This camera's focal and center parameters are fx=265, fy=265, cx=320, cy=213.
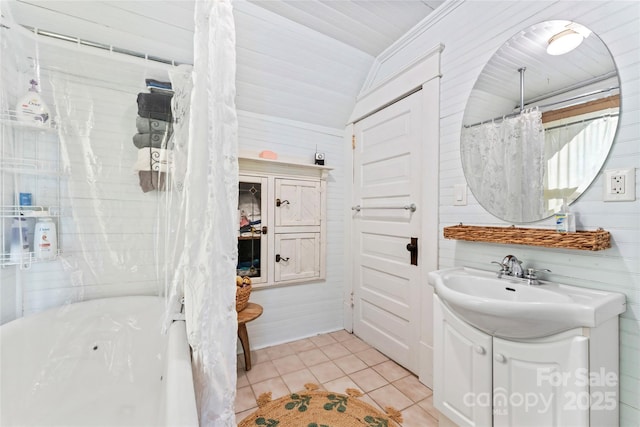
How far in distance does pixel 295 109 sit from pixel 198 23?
1.39 meters

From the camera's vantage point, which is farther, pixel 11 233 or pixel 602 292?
pixel 602 292

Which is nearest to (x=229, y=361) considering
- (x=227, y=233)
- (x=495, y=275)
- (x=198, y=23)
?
(x=227, y=233)

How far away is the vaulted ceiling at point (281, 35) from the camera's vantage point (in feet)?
4.10

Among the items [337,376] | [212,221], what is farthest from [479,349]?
[212,221]

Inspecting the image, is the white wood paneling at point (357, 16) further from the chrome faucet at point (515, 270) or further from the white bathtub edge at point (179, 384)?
the white bathtub edge at point (179, 384)

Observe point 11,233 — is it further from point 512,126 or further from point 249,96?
point 512,126

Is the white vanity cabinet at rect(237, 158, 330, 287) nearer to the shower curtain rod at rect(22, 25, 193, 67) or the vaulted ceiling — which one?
the vaulted ceiling

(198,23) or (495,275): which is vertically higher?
(198,23)

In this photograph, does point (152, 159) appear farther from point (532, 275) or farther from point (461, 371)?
point (532, 275)

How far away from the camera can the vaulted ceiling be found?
49.2 inches

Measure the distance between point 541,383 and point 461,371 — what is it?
1.02 ft

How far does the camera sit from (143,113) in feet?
3.61

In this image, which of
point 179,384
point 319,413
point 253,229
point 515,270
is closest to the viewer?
point 179,384

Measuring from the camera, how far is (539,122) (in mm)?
1282
